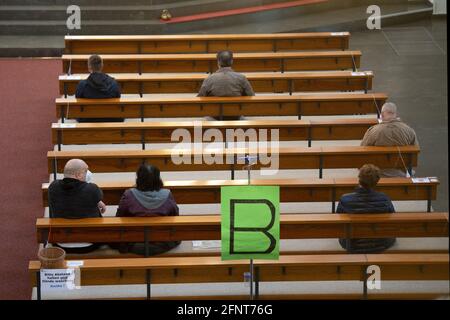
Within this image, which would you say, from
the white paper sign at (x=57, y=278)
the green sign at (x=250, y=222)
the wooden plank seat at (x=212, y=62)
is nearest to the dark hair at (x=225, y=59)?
the wooden plank seat at (x=212, y=62)

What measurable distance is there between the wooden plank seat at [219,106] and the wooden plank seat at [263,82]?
19.7 inches

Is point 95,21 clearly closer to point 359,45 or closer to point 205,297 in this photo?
point 359,45

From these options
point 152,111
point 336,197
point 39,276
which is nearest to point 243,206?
point 39,276

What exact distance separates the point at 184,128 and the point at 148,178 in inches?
60.5

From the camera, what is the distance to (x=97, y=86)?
28.1 feet

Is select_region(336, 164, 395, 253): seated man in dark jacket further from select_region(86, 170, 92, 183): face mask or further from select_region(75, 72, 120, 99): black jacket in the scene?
select_region(75, 72, 120, 99): black jacket

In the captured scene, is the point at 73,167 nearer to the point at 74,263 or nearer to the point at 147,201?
the point at 147,201

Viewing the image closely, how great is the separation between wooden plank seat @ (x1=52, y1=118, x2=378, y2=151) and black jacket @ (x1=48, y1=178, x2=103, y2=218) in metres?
1.46

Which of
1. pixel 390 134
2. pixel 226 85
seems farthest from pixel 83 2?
pixel 390 134

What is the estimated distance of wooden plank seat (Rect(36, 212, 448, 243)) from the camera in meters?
6.40

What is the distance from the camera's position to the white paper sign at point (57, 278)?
18.9ft

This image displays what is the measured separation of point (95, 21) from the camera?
1227cm

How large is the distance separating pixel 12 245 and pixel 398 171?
299cm

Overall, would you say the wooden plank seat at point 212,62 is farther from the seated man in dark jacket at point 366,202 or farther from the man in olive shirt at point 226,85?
the seated man in dark jacket at point 366,202
